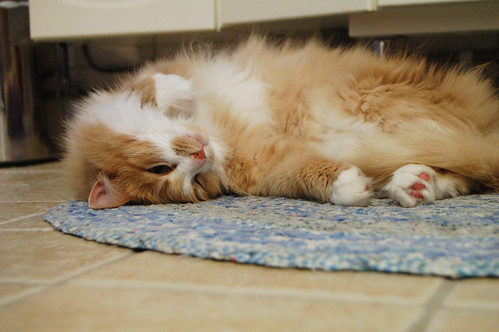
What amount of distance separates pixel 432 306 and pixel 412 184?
0.63 m

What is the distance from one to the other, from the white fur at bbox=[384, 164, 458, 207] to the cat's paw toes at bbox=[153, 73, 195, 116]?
27.3 inches

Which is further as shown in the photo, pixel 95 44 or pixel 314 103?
pixel 95 44

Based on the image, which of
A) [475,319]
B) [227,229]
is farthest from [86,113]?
[475,319]

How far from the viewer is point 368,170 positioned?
1336 mm

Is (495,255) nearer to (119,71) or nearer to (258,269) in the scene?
(258,269)

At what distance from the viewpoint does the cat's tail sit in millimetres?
1245

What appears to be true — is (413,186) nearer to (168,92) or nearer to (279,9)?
(168,92)

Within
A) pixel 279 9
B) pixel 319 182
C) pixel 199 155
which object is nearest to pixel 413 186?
pixel 319 182

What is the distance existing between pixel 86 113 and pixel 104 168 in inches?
10.9

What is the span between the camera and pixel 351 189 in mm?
1229

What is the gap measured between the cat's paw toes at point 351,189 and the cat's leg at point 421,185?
66 millimetres

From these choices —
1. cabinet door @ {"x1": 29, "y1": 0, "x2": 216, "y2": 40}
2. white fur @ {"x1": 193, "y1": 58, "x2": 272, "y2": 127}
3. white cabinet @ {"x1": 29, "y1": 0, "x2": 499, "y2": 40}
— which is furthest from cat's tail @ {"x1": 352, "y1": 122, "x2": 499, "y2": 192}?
cabinet door @ {"x1": 29, "y1": 0, "x2": 216, "y2": 40}

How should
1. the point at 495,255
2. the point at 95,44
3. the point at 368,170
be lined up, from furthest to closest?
the point at 95,44 < the point at 368,170 < the point at 495,255

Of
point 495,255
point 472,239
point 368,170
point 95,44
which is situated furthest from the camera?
point 95,44
